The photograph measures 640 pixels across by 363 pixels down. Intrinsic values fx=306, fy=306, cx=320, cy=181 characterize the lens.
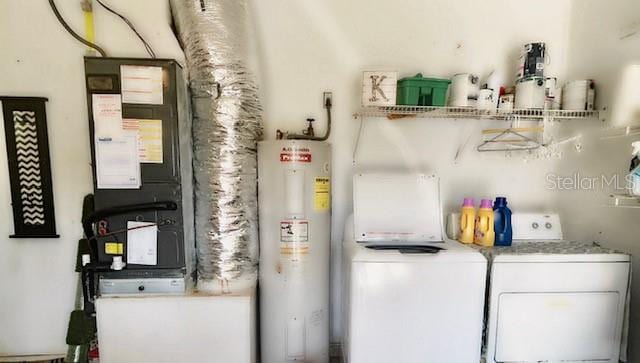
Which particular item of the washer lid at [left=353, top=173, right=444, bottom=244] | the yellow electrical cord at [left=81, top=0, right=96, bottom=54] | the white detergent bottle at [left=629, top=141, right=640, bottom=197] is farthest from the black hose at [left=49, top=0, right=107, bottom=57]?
the white detergent bottle at [left=629, top=141, right=640, bottom=197]

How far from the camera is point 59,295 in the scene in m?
1.86

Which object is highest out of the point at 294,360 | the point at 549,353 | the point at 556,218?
the point at 556,218

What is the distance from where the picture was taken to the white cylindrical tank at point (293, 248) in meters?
1.57

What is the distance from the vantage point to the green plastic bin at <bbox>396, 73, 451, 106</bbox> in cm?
169

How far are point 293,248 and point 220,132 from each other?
0.70 m

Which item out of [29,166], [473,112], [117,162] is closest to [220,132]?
[117,162]

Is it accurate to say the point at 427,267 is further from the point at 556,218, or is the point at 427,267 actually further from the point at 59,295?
the point at 59,295

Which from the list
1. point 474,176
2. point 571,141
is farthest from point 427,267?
point 571,141

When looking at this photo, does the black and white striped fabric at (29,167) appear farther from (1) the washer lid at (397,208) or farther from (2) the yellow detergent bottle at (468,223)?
(2) the yellow detergent bottle at (468,223)

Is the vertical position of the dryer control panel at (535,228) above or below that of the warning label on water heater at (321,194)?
below

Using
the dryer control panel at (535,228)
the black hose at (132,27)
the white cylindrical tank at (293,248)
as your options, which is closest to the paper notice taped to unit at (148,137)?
the white cylindrical tank at (293,248)

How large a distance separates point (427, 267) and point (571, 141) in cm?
135

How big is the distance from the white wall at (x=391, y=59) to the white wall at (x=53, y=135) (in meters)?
0.63

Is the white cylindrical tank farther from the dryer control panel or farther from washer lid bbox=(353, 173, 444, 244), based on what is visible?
the dryer control panel
